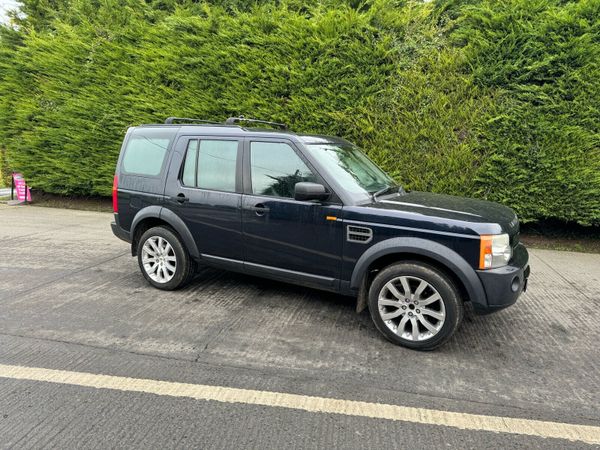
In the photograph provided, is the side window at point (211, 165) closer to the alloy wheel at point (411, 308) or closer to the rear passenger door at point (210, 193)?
the rear passenger door at point (210, 193)

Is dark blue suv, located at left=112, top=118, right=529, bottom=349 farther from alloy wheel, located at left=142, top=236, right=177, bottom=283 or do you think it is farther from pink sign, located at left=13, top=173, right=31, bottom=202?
pink sign, located at left=13, top=173, right=31, bottom=202

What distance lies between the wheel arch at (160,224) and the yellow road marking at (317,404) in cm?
181

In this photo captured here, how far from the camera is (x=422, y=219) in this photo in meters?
3.40

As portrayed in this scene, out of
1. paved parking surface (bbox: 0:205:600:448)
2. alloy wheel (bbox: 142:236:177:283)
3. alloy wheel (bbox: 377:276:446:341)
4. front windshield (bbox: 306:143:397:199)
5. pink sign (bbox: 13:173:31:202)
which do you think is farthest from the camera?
pink sign (bbox: 13:173:31:202)

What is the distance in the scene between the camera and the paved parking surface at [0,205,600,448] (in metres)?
2.34

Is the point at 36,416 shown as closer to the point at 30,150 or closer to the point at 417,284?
the point at 417,284

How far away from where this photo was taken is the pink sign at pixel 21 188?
10.6 metres

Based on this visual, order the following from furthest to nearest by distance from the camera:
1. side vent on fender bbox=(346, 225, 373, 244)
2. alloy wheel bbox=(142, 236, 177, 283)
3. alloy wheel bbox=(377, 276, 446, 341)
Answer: alloy wheel bbox=(142, 236, 177, 283) < side vent on fender bbox=(346, 225, 373, 244) < alloy wheel bbox=(377, 276, 446, 341)

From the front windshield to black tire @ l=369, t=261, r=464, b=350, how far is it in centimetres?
88

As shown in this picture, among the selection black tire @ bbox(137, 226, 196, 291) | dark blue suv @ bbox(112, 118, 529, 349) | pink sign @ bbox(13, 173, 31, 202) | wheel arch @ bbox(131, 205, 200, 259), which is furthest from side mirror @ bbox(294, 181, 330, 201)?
pink sign @ bbox(13, 173, 31, 202)

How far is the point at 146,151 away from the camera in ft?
15.7

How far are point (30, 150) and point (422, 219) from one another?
1032 cm

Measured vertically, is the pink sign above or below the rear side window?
below

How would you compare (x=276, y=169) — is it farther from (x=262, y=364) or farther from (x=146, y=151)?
(x=262, y=364)
